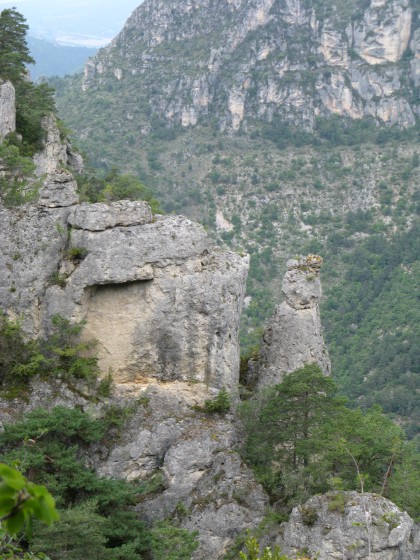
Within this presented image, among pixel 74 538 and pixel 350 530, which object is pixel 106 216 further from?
pixel 350 530

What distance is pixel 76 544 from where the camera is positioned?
15.0m

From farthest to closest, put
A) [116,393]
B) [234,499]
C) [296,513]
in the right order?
[116,393] < [234,499] < [296,513]

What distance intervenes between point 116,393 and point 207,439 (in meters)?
2.49

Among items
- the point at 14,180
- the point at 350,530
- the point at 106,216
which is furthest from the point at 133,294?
the point at 350,530

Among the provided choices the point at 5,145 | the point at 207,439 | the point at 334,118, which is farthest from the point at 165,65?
the point at 207,439

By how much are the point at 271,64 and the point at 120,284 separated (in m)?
111

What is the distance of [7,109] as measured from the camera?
2752 centimetres

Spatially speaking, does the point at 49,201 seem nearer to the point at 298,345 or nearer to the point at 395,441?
the point at 298,345

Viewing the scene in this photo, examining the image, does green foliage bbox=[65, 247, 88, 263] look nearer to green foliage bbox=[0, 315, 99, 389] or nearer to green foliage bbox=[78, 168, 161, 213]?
green foliage bbox=[0, 315, 99, 389]

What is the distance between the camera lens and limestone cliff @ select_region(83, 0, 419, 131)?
12044 centimetres

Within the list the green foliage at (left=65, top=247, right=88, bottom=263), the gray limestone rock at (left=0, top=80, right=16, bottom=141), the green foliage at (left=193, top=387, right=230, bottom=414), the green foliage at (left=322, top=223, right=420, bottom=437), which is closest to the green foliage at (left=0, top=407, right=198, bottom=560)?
the green foliage at (left=193, top=387, right=230, bottom=414)

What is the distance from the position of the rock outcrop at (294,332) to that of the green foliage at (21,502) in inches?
678

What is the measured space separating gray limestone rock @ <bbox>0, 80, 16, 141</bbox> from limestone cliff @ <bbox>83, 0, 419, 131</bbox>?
295ft

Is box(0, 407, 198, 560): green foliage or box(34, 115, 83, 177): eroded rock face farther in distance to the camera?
box(34, 115, 83, 177): eroded rock face
